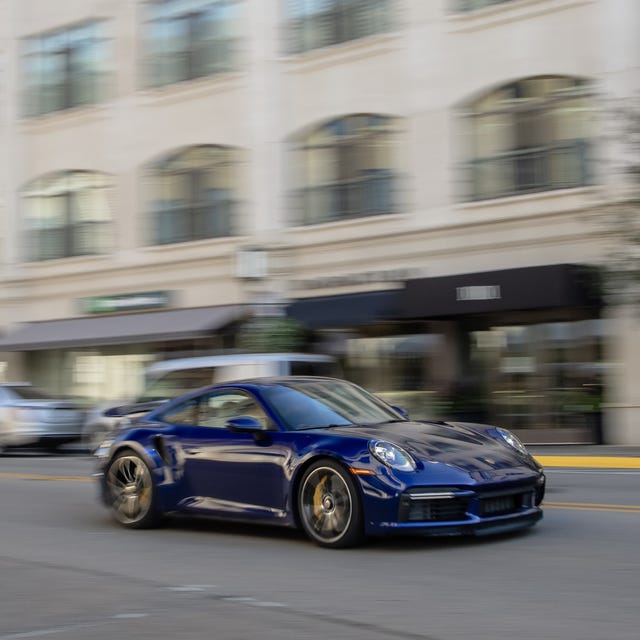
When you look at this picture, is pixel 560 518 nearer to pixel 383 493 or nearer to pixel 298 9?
pixel 383 493

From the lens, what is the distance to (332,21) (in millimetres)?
25156

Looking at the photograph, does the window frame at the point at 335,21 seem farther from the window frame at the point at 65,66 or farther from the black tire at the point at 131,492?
the black tire at the point at 131,492

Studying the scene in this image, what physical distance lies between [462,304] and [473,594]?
1531 cm

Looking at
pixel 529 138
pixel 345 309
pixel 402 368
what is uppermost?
pixel 529 138

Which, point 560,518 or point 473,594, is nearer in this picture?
point 473,594

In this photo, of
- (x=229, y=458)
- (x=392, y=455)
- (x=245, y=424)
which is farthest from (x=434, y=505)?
(x=229, y=458)

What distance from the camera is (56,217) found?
101ft

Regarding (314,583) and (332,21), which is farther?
(332,21)

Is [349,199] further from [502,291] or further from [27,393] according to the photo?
[27,393]

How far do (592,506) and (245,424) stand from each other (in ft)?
11.2

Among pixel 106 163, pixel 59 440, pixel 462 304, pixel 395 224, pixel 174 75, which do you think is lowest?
pixel 59 440

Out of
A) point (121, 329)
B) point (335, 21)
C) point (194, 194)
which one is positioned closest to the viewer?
point (335, 21)

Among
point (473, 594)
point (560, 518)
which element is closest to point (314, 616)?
point (473, 594)

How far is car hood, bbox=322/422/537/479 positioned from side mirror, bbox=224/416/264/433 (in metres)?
0.57
